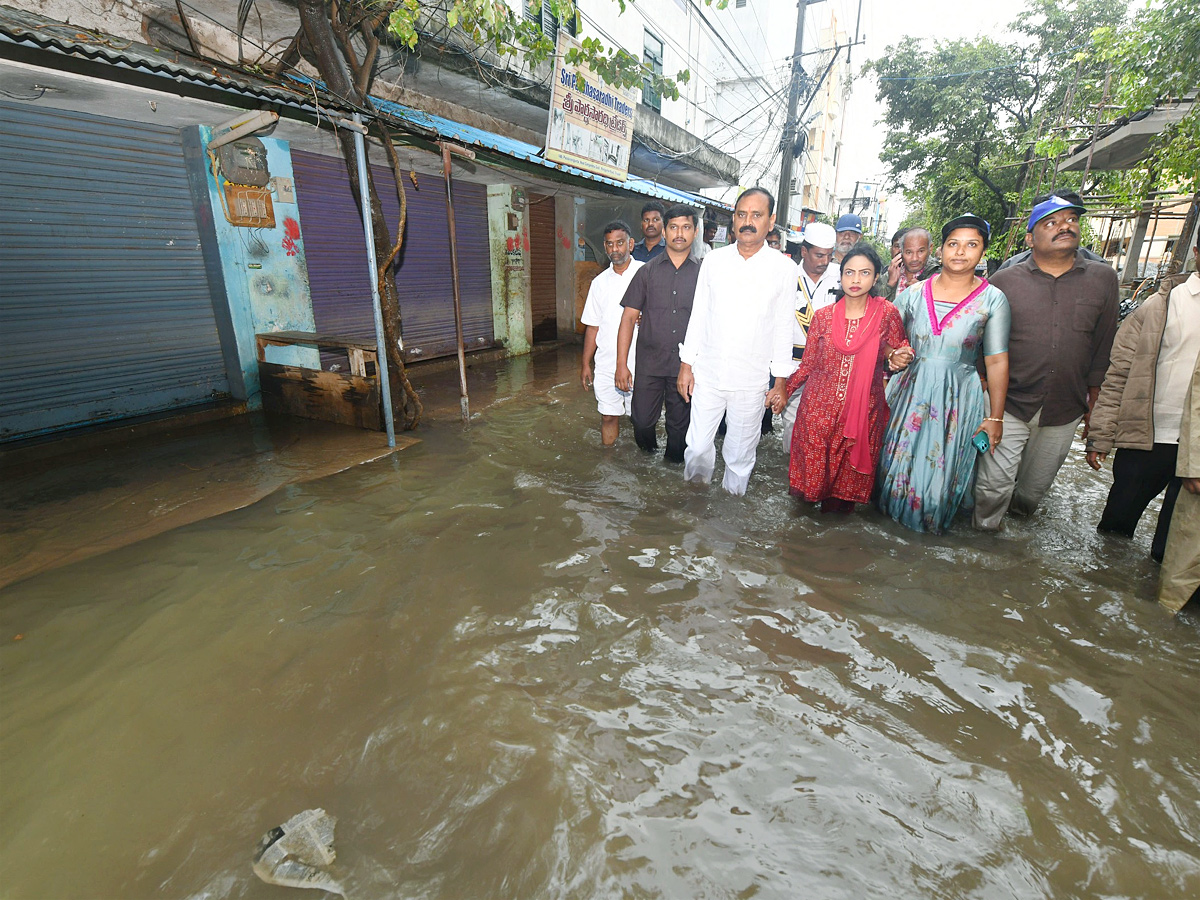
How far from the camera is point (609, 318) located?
16.6ft

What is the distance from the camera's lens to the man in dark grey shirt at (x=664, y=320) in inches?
170

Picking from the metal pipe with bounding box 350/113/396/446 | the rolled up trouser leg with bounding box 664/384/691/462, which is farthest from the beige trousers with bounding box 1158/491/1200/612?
the metal pipe with bounding box 350/113/396/446

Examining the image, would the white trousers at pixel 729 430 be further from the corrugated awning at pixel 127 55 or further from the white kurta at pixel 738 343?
A: the corrugated awning at pixel 127 55

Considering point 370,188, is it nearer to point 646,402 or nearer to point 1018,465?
point 646,402

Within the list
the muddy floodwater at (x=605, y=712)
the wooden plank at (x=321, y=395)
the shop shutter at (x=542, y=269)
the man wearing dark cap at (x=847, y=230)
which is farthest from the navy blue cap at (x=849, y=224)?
the shop shutter at (x=542, y=269)

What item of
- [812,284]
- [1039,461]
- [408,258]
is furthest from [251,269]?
[1039,461]

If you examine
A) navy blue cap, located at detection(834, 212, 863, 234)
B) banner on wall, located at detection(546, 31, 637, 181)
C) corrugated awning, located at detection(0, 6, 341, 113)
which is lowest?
navy blue cap, located at detection(834, 212, 863, 234)

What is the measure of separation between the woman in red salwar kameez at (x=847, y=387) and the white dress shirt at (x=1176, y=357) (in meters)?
1.19

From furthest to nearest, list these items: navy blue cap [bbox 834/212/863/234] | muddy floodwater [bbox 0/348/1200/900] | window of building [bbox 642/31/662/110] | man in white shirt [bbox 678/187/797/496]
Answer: window of building [bbox 642/31/662/110] → navy blue cap [bbox 834/212/863/234] → man in white shirt [bbox 678/187/797/496] → muddy floodwater [bbox 0/348/1200/900]

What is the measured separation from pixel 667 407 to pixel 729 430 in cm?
59

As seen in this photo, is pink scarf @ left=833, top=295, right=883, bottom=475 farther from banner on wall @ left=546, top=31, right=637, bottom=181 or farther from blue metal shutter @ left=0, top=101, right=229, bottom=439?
blue metal shutter @ left=0, top=101, right=229, bottom=439

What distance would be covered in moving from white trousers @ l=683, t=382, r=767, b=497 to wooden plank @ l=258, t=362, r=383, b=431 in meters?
2.96

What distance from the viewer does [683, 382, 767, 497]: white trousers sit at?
13.1 feet

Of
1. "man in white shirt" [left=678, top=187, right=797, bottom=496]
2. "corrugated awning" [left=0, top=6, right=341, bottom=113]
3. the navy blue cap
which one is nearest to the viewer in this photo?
"corrugated awning" [left=0, top=6, right=341, bottom=113]
